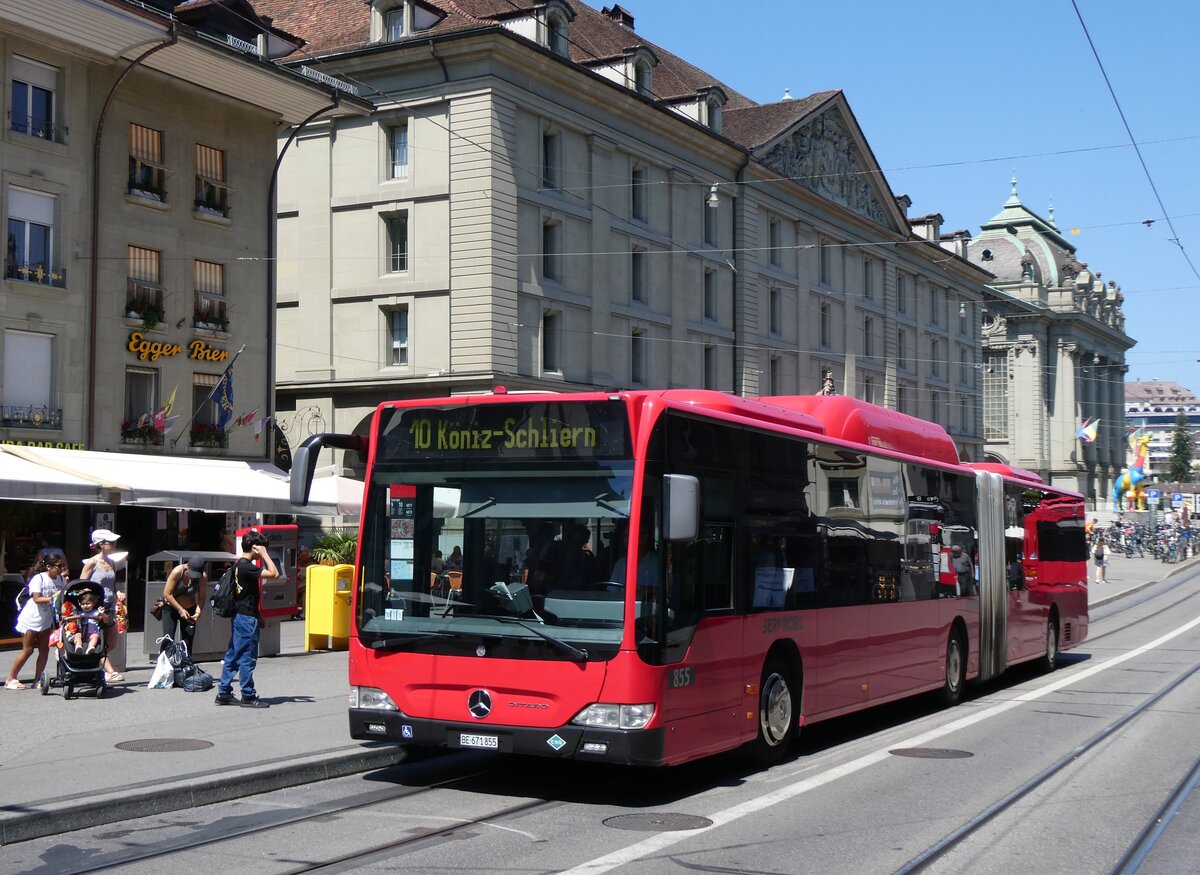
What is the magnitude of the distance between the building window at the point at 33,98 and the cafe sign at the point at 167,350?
3.96 metres

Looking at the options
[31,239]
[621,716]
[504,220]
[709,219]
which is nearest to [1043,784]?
[621,716]

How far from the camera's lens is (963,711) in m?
16.7

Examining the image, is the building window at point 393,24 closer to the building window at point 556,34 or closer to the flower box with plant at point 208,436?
the building window at point 556,34

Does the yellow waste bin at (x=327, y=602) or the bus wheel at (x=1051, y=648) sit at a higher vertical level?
the yellow waste bin at (x=327, y=602)

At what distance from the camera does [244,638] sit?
1430cm

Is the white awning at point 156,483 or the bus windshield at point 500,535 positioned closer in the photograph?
the bus windshield at point 500,535

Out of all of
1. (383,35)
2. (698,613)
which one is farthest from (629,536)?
(383,35)

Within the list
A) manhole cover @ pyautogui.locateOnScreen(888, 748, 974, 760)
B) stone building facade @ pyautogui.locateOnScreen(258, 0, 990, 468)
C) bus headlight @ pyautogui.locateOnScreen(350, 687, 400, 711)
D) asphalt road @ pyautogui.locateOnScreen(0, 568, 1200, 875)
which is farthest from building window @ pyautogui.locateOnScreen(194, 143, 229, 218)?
manhole cover @ pyautogui.locateOnScreen(888, 748, 974, 760)

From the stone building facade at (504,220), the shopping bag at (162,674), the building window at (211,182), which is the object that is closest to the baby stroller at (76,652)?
the shopping bag at (162,674)

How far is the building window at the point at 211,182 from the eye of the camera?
2988 centimetres

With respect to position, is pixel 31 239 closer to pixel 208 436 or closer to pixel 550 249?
pixel 208 436

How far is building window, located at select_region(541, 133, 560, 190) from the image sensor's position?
139 ft

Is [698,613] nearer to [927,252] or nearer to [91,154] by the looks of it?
[91,154]

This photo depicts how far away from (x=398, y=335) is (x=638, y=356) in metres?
8.66
